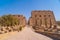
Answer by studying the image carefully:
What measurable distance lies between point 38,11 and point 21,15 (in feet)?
43.8

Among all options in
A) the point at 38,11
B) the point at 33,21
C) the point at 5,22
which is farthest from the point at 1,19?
the point at 38,11

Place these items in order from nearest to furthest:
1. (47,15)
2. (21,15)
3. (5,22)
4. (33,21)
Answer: (5,22) < (33,21) < (47,15) < (21,15)

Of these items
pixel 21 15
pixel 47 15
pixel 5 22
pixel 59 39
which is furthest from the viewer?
pixel 21 15

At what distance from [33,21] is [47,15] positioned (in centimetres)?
1038

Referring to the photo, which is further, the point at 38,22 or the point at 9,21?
the point at 38,22

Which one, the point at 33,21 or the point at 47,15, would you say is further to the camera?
the point at 47,15

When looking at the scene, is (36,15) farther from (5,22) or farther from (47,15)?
(5,22)

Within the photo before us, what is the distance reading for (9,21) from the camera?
45.7 meters

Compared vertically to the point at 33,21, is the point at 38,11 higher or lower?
higher

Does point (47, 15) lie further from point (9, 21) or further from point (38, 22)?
point (9, 21)

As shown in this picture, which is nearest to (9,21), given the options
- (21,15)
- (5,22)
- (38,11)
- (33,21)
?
(5,22)

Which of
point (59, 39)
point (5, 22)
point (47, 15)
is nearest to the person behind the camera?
point (59, 39)

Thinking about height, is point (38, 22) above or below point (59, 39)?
below

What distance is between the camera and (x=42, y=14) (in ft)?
272
